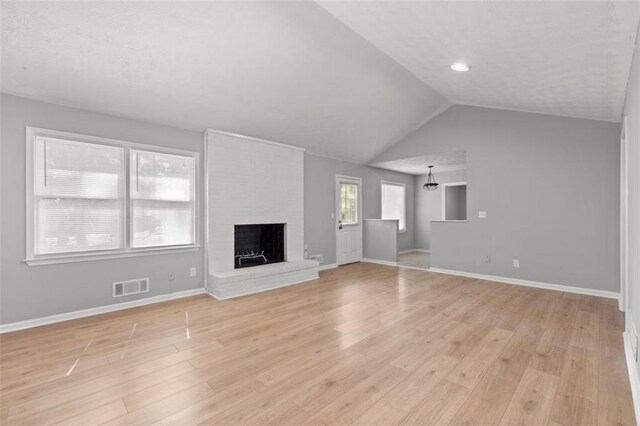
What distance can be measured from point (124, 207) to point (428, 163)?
6.22 metres

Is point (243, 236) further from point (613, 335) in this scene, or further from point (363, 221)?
point (613, 335)

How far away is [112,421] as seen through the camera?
176 cm

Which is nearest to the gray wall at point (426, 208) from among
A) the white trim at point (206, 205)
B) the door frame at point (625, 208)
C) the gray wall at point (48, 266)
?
the door frame at point (625, 208)

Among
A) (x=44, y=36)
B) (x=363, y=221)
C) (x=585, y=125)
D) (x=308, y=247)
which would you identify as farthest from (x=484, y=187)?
(x=44, y=36)

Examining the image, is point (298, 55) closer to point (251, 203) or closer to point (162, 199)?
point (251, 203)

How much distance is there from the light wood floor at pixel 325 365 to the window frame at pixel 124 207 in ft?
2.42

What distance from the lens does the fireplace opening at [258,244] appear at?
5.16m

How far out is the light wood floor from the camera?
185 centimetres

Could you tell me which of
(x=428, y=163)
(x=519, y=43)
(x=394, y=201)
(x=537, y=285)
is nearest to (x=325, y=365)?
(x=519, y=43)

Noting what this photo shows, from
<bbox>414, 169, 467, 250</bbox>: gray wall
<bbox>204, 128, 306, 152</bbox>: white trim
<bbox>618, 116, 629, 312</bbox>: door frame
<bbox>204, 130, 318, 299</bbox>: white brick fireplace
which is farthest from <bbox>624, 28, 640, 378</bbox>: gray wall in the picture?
<bbox>414, 169, 467, 250</bbox>: gray wall

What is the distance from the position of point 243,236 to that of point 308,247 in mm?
1498

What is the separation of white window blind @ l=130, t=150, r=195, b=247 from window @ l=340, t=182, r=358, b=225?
3.53 metres

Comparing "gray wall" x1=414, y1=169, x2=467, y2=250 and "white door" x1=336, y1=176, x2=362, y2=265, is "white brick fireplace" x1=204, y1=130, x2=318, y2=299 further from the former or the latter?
"gray wall" x1=414, y1=169, x2=467, y2=250

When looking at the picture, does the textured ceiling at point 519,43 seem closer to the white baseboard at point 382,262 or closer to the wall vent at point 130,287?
the wall vent at point 130,287
